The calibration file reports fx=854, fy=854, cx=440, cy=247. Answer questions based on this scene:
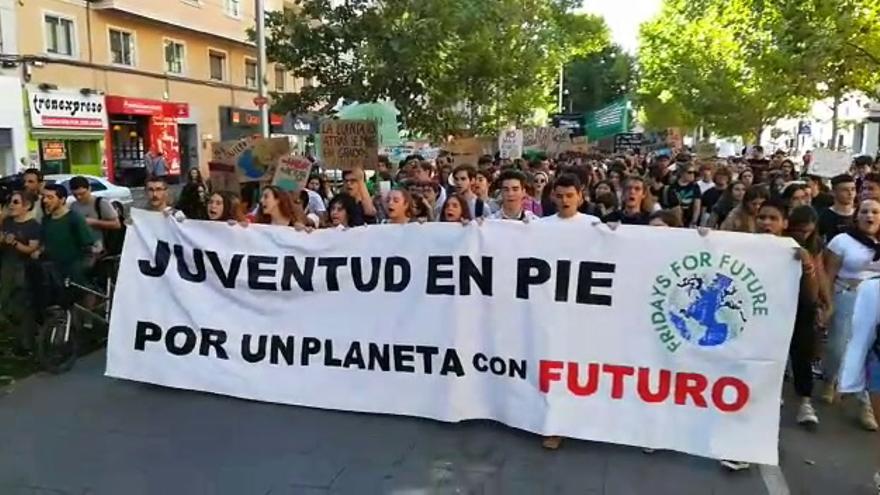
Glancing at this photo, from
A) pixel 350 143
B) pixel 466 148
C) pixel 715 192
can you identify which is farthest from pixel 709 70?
pixel 350 143

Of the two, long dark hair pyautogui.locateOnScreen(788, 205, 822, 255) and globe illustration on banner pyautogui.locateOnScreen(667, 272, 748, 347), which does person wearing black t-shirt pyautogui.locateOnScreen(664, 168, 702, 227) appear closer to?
long dark hair pyautogui.locateOnScreen(788, 205, 822, 255)

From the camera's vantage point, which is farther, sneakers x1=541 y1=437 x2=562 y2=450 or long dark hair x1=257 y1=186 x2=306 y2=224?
long dark hair x1=257 y1=186 x2=306 y2=224

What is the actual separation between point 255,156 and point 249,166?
0.16m

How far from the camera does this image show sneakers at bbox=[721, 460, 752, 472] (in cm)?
480

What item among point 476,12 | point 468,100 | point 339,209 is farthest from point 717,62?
→ point 339,209

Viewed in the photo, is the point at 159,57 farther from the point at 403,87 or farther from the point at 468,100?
the point at 403,87

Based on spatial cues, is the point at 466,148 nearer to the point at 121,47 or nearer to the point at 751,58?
the point at 751,58

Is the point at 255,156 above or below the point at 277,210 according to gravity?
above

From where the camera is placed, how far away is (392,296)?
18.3ft

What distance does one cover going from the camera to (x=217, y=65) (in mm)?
35188

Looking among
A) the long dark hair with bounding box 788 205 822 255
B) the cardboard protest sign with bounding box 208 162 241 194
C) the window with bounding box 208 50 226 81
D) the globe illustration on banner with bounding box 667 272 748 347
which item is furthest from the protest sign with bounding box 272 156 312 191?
the window with bounding box 208 50 226 81

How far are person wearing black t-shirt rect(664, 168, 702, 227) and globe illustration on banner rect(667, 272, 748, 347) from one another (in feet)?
18.5

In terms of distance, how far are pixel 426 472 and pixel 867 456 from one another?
2.63 meters

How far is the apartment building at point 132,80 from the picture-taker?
83.5 feet
